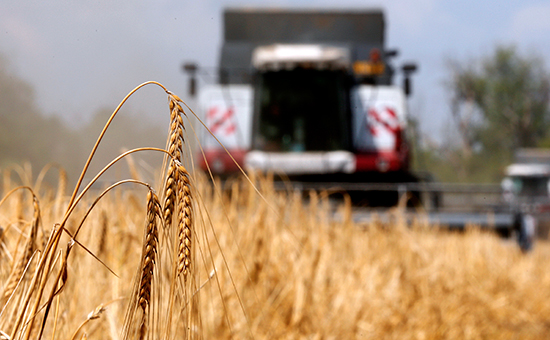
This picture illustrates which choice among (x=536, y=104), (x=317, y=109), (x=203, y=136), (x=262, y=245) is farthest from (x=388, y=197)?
(x=536, y=104)

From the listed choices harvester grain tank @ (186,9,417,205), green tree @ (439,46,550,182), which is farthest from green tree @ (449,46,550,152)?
harvester grain tank @ (186,9,417,205)

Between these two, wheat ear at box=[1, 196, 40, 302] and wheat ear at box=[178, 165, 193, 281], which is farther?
wheat ear at box=[1, 196, 40, 302]

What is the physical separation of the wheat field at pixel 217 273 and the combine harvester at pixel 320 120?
2264mm

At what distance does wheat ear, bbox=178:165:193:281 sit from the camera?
1.52ft

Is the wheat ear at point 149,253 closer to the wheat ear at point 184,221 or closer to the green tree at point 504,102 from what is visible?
the wheat ear at point 184,221

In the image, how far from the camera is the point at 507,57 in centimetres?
3725

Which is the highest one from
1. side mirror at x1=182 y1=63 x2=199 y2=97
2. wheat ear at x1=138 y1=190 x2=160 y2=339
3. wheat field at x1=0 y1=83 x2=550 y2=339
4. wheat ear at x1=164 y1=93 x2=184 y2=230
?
side mirror at x1=182 y1=63 x2=199 y2=97

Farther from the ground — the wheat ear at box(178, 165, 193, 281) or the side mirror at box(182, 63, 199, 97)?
the side mirror at box(182, 63, 199, 97)

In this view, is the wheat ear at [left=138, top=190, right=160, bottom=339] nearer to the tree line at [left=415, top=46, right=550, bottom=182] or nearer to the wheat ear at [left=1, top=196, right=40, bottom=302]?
the wheat ear at [left=1, top=196, right=40, bottom=302]

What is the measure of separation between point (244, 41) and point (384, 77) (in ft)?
6.15

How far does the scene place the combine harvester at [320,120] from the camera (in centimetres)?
612

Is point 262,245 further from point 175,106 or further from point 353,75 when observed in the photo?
point 353,75

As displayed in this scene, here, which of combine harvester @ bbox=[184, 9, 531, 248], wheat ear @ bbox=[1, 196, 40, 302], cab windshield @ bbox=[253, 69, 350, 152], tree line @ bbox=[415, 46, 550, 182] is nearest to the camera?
wheat ear @ bbox=[1, 196, 40, 302]

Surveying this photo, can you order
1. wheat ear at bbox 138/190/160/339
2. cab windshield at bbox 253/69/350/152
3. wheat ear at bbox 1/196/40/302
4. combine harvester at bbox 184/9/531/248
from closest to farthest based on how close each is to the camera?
wheat ear at bbox 138/190/160/339 < wheat ear at bbox 1/196/40/302 < combine harvester at bbox 184/9/531/248 < cab windshield at bbox 253/69/350/152
